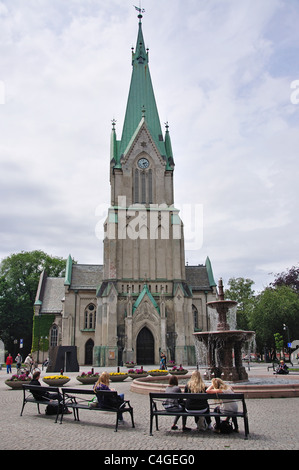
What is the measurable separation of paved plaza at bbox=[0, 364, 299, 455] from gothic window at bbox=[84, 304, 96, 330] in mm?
40363

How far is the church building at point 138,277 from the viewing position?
151 ft

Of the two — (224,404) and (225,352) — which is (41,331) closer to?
(225,352)

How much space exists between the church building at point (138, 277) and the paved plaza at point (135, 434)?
110 feet

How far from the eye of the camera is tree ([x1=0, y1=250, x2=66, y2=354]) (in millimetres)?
63281

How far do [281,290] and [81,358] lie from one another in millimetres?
27880

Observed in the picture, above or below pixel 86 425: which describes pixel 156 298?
above

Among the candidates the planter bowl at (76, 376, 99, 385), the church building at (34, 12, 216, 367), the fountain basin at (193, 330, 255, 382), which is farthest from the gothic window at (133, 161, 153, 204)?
the fountain basin at (193, 330, 255, 382)

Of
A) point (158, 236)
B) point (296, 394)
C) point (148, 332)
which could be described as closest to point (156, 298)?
point (148, 332)

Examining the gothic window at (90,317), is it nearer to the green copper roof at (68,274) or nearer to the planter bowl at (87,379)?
the green copper roof at (68,274)

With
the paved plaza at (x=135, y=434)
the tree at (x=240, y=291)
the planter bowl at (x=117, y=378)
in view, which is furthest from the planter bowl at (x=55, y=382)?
the tree at (x=240, y=291)

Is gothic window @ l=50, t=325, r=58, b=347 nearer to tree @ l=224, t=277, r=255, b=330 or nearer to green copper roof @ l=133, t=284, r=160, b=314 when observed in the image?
green copper roof @ l=133, t=284, r=160, b=314

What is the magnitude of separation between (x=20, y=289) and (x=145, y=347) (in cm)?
3395
